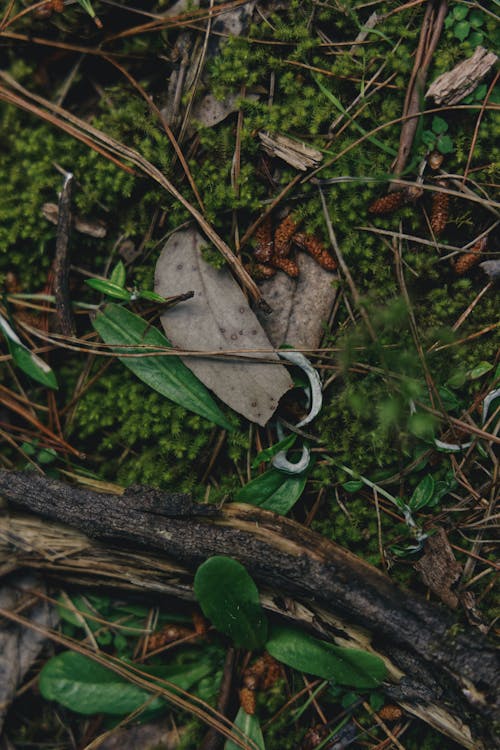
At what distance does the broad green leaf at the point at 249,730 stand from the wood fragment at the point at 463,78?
110 inches

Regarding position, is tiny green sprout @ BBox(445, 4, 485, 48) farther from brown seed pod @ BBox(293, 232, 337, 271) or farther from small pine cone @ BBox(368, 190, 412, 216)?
brown seed pod @ BBox(293, 232, 337, 271)

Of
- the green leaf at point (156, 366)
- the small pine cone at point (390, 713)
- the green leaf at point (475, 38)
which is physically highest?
the green leaf at point (475, 38)

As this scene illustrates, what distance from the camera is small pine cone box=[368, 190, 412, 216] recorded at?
2.44 meters

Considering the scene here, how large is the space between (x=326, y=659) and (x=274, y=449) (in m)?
0.91

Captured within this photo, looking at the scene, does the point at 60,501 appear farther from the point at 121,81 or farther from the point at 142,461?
the point at 121,81

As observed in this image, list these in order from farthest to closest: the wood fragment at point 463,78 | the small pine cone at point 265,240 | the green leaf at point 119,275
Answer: the green leaf at point 119,275 < the small pine cone at point 265,240 < the wood fragment at point 463,78

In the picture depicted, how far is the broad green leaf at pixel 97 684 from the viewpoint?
8.55ft

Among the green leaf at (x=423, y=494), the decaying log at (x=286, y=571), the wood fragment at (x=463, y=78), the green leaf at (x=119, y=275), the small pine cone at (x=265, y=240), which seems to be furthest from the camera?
the green leaf at (x=119, y=275)

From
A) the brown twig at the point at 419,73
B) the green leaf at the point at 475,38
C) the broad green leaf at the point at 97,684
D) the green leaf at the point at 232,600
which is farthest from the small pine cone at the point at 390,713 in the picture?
the green leaf at the point at 475,38

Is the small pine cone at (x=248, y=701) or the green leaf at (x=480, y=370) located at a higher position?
the green leaf at (x=480, y=370)

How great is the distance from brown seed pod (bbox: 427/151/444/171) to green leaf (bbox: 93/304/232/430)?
4.55ft

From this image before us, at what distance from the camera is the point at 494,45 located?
2.38 m

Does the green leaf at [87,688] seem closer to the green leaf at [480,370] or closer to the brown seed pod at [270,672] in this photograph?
the brown seed pod at [270,672]

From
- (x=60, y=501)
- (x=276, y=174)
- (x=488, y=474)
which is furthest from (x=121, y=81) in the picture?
(x=488, y=474)
